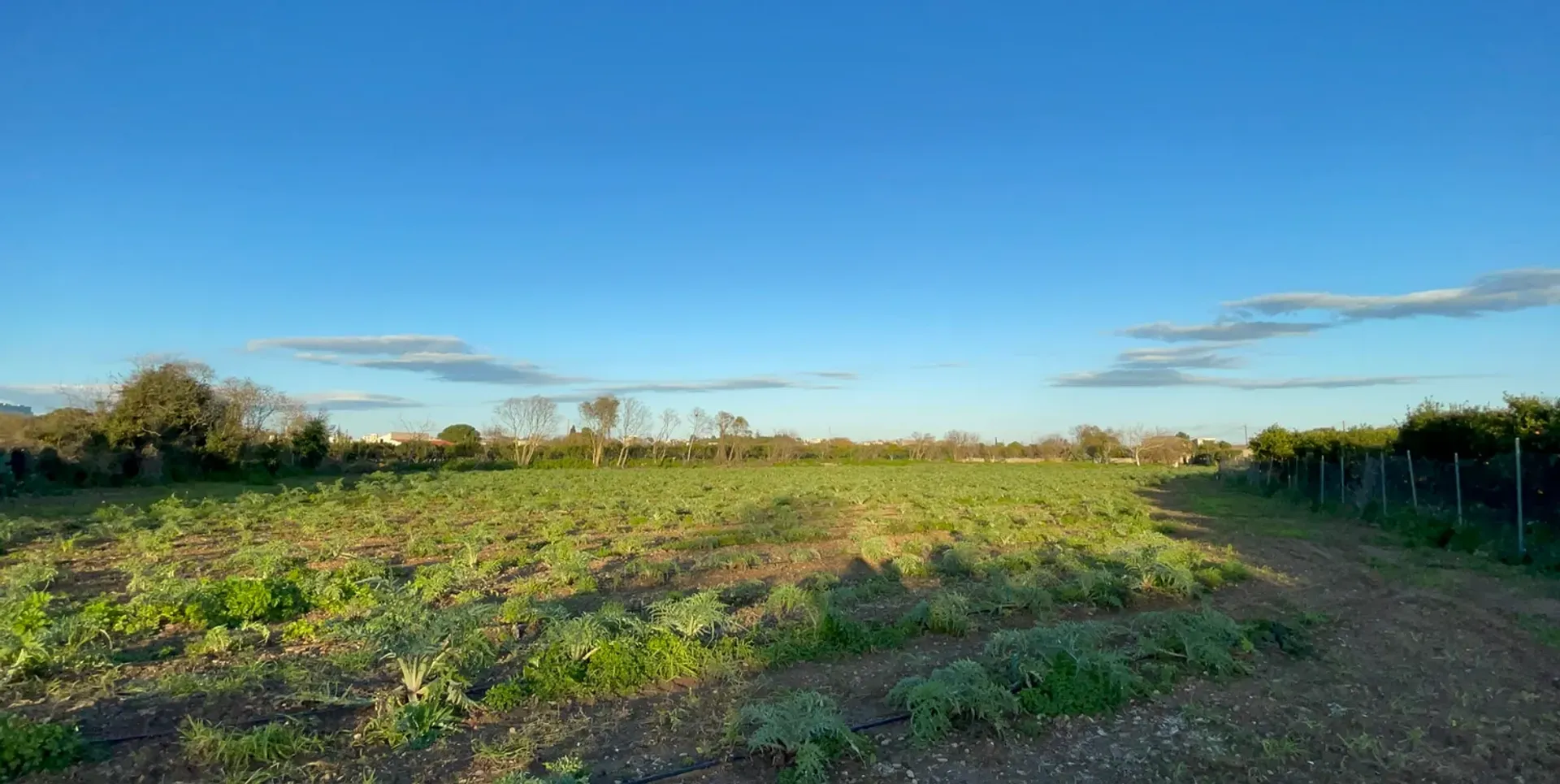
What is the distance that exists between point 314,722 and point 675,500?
19671mm

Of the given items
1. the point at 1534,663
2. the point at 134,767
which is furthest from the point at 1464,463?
the point at 134,767

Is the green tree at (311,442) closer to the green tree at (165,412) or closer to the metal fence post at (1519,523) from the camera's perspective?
the green tree at (165,412)

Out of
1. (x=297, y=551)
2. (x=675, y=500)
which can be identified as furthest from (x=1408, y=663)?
(x=675, y=500)

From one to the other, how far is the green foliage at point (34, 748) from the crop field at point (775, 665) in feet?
0.04

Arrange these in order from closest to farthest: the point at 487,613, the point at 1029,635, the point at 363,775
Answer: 1. the point at 363,775
2. the point at 1029,635
3. the point at 487,613

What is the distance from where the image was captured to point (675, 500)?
25078mm

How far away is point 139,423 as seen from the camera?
99.8 feet

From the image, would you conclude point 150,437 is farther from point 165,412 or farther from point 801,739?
point 801,739

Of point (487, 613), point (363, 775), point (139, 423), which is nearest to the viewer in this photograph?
point (363, 775)

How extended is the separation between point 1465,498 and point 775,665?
1512 cm

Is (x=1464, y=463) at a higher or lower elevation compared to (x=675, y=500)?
higher

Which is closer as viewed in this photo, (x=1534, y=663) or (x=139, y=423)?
(x=1534, y=663)

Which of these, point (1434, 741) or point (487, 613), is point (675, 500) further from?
point (1434, 741)

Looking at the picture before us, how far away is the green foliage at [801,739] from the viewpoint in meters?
4.75
